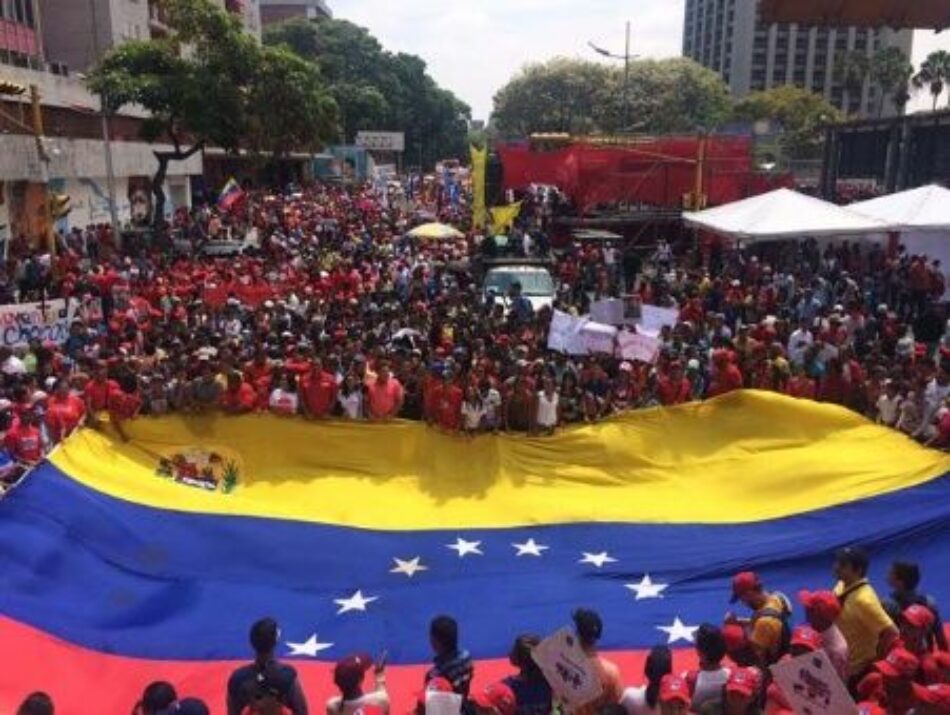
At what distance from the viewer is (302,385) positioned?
11.2 m

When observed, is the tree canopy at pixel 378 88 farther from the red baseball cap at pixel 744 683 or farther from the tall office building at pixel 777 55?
the red baseball cap at pixel 744 683

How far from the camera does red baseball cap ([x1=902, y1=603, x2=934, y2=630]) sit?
19.5 feet

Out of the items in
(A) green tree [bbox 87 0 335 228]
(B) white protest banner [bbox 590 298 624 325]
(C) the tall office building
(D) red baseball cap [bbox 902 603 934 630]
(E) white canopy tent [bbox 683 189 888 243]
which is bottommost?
(D) red baseball cap [bbox 902 603 934 630]

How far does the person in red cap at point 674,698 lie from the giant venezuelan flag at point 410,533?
7.76 ft

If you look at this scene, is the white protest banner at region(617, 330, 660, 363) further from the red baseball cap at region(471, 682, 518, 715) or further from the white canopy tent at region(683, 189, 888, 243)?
the red baseball cap at region(471, 682, 518, 715)

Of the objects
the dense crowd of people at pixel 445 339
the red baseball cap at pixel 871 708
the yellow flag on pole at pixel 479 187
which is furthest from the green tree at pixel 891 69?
the red baseball cap at pixel 871 708

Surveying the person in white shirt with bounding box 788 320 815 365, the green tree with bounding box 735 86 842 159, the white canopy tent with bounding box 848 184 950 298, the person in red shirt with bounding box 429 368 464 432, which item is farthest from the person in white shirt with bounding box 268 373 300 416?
the green tree with bounding box 735 86 842 159

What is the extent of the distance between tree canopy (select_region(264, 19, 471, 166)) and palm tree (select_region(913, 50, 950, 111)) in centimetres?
4555

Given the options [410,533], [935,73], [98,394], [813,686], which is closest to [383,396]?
[410,533]

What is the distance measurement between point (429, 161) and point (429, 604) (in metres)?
105

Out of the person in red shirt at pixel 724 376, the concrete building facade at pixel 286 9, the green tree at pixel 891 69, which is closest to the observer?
the person in red shirt at pixel 724 376

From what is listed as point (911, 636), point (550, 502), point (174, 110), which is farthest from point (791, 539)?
point (174, 110)

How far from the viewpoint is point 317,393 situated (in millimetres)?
11188

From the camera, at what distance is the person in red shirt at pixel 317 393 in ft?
36.5
